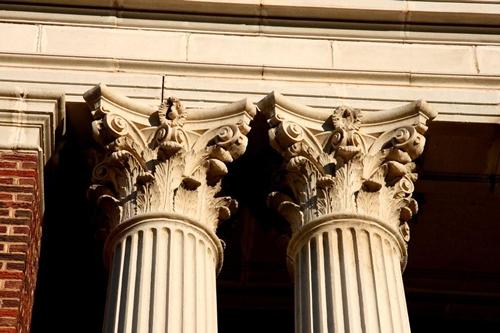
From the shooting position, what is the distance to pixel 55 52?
16.8 m

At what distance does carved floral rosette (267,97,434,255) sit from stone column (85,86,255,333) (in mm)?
531

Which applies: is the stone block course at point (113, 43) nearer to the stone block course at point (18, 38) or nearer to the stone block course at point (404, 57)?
the stone block course at point (18, 38)

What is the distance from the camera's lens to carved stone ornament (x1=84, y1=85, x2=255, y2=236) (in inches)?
603

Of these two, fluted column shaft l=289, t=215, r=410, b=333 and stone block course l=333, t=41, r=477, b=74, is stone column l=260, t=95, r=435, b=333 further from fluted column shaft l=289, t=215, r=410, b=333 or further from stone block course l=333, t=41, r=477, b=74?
stone block course l=333, t=41, r=477, b=74

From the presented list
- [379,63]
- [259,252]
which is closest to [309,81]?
[379,63]

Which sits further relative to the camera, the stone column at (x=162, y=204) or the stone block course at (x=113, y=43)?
the stone block course at (x=113, y=43)

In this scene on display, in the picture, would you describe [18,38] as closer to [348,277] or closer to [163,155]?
[163,155]

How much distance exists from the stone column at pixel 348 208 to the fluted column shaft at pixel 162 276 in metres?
0.93

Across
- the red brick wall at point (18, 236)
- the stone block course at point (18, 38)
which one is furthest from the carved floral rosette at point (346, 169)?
the stone block course at point (18, 38)

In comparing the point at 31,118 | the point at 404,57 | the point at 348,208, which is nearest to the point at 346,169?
the point at 348,208

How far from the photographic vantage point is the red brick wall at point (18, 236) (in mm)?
14432

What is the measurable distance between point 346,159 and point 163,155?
6.13ft

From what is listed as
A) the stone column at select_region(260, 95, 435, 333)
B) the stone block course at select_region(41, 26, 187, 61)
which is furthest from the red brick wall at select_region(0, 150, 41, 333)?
the stone column at select_region(260, 95, 435, 333)

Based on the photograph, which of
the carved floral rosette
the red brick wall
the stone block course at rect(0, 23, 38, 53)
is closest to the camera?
the red brick wall
